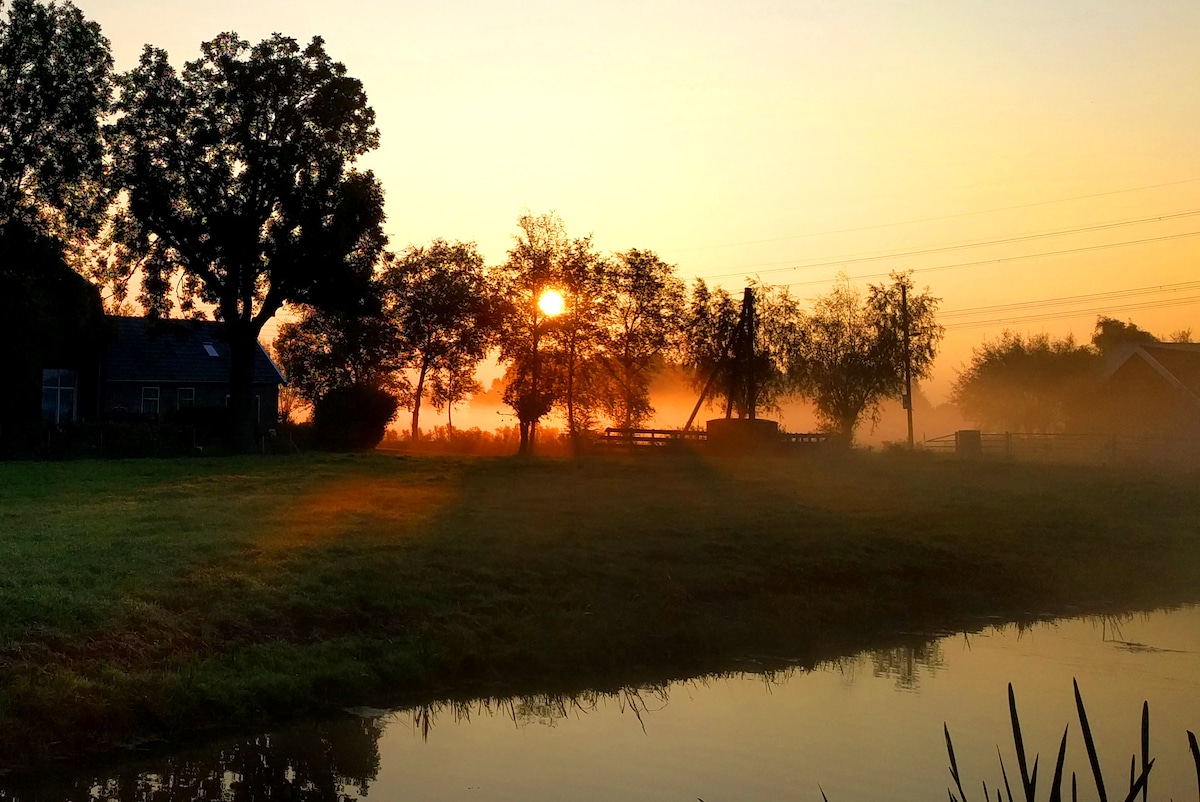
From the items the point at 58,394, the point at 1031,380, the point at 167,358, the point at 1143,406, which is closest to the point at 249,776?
the point at 58,394

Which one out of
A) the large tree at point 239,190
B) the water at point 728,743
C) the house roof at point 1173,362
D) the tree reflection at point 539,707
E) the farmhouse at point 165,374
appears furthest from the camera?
the house roof at point 1173,362

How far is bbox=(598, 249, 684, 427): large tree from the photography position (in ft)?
258

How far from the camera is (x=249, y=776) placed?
35.0 feet

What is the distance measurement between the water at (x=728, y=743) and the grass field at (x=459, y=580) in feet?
4.17

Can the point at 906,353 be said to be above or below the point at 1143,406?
above

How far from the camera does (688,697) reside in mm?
14422

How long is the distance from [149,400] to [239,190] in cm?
2030

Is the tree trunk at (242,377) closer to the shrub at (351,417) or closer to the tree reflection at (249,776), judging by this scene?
the shrub at (351,417)

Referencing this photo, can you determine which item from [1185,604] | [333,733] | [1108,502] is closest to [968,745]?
[333,733]

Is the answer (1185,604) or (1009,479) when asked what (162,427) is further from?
(1185,604)

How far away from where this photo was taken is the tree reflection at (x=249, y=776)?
394 inches

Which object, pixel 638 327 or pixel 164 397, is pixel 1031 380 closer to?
pixel 638 327

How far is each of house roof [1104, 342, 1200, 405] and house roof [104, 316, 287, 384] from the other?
5533 cm

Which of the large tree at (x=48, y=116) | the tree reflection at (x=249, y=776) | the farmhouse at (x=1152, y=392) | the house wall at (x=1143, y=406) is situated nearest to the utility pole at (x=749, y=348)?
the house wall at (x=1143, y=406)
